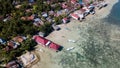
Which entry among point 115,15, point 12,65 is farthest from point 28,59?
point 115,15

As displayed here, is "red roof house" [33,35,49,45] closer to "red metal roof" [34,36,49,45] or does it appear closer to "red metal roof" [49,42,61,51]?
"red metal roof" [34,36,49,45]

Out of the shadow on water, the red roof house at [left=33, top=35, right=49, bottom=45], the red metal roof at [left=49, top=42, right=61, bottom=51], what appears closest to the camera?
the red metal roof at [left=49, top=42, right=61, bottom=51]

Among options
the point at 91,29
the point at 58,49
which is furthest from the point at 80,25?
the point at 58,49

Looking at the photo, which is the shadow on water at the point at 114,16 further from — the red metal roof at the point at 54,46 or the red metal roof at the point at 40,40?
the red metal roof at the point at 40,40

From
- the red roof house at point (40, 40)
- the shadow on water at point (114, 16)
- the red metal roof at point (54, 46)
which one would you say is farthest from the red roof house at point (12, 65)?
the shadow on water at point (114, 16)

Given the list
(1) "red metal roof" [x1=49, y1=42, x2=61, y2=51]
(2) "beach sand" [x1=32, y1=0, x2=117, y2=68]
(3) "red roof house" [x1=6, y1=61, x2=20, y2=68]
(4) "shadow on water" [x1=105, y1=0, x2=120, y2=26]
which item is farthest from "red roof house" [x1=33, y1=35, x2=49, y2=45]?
(4) "shadow on water" [x1=105, y1=0, x2=120, y2=26]

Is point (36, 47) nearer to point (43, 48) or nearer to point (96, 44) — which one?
point (43, 48)
